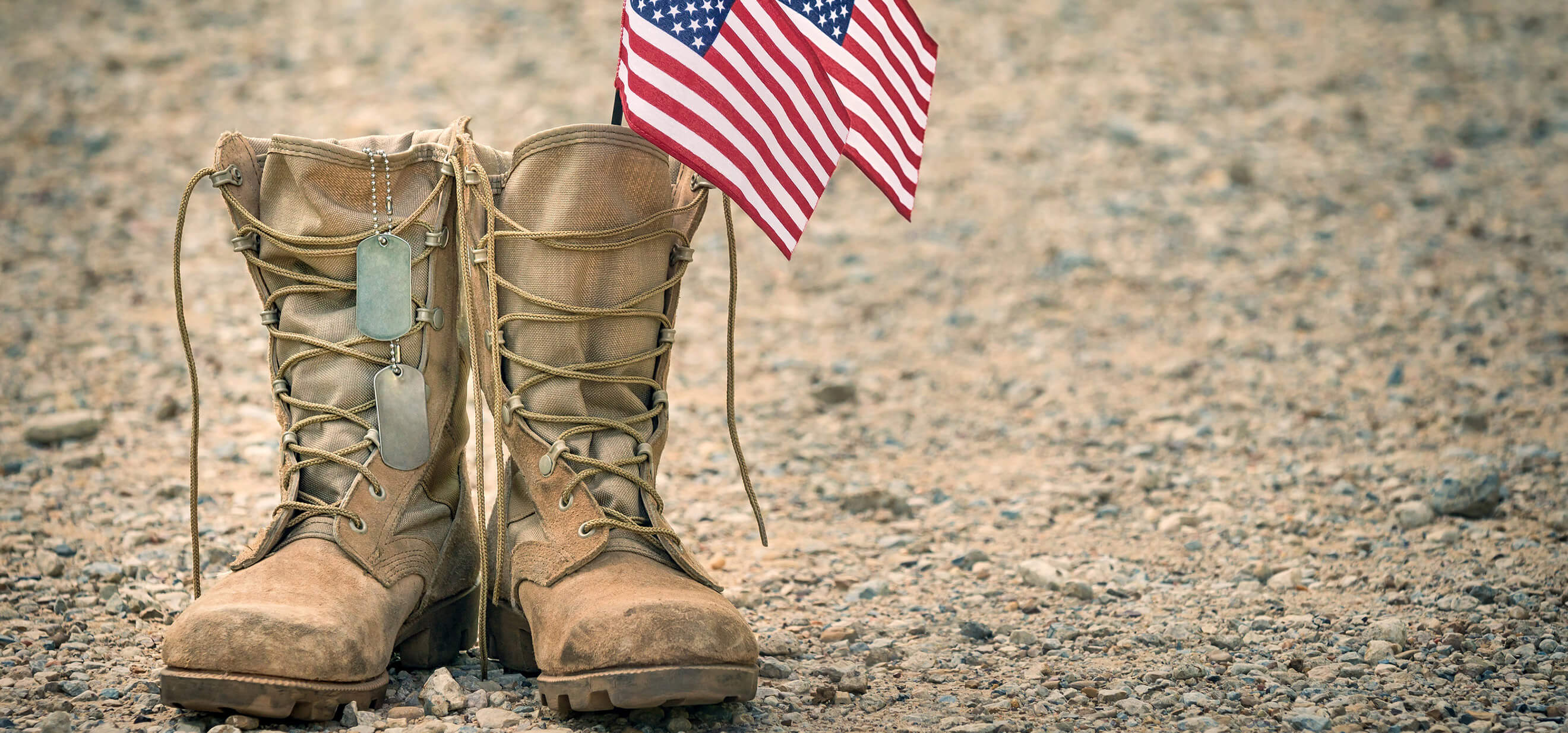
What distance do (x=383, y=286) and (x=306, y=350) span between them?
21 centimetres

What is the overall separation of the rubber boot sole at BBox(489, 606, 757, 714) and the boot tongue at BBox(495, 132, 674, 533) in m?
0.38

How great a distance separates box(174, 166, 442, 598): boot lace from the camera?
264 cm

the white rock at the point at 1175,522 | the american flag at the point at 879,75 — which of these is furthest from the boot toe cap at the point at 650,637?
the white rock at the point at 1175,522

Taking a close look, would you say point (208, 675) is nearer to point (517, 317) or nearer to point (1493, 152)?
point (517, 317)

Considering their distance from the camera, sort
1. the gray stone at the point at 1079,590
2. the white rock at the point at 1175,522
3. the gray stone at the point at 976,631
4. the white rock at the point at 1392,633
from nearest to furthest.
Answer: the white rock at the point at 1392,633 → the gray stone at the point at 976,631 → the gray stone at the point at 1079,590 → the white rock at the point at 1175,522

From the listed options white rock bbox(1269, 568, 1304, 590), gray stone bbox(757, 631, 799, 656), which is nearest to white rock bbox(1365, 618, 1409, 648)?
white rock bbox(1269, 568, 1304, 590)

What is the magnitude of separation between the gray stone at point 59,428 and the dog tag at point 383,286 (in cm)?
229

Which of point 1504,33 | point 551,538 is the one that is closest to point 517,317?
point 551,538

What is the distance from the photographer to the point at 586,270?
2.67 meters

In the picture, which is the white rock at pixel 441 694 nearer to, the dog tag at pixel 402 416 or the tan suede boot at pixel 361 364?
the tan suede boot at pixel 361 364

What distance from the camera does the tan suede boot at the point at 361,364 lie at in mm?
2592

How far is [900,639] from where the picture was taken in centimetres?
309

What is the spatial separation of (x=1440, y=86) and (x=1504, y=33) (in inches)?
47.6

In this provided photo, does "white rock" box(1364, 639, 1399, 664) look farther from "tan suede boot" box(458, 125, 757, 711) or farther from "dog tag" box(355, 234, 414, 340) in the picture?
"dog tag" box(355, 234, 414, 340)
